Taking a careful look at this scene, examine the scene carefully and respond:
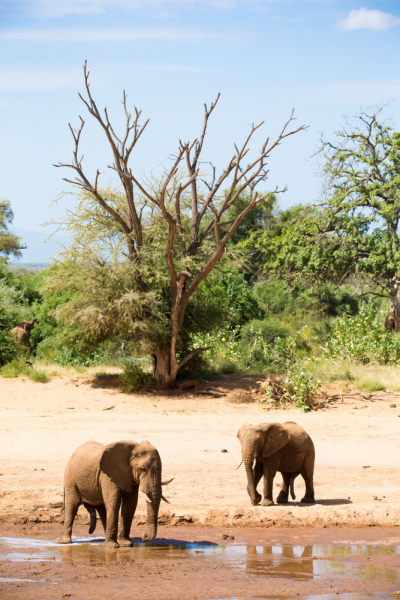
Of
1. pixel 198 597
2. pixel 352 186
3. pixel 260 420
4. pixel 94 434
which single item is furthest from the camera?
pixel 352 186

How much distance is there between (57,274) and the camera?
65.1 ft

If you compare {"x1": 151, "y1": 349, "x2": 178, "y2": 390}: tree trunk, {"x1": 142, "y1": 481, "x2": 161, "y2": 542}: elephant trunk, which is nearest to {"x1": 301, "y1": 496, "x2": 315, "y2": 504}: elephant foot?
{"x1": 142, "y1": 481, "x2": 161, "y2": 542}: elephant trunk

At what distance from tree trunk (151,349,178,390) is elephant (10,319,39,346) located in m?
6.53

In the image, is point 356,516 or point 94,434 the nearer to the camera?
point 356,516

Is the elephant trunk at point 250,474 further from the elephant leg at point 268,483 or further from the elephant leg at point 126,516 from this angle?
the elephant leg at point 126,516

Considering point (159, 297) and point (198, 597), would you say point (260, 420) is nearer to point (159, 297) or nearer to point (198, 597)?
point (159, 297)

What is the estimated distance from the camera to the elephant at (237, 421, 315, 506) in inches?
299

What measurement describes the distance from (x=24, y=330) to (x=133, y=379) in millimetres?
6873

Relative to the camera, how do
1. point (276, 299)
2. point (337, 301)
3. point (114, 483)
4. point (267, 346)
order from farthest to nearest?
point (276, 299) < point (337, 301) < point (267, 346) < point (114, 483)

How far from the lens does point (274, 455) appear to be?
7805mm

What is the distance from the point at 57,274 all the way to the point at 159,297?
9.93 feet

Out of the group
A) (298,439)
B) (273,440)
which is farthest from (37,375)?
(273,440)

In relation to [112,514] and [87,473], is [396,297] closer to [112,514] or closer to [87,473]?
[87,473]

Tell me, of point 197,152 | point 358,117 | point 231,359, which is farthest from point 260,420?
point 358,117
